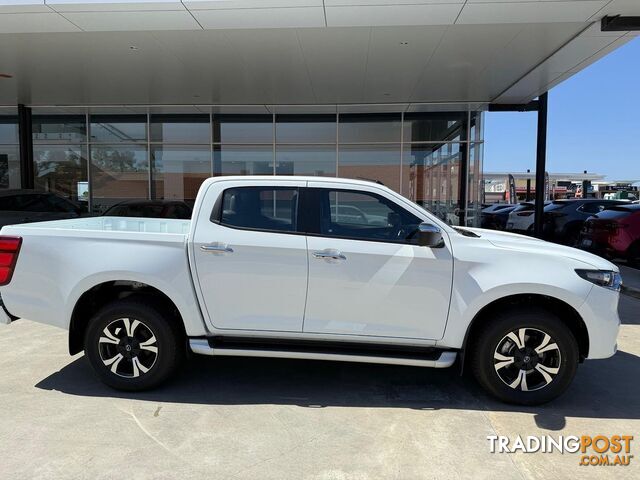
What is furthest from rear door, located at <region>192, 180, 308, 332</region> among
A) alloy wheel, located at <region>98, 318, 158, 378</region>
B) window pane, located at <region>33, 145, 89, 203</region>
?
window pane, located at <region>33, 145, 89, 203</region>

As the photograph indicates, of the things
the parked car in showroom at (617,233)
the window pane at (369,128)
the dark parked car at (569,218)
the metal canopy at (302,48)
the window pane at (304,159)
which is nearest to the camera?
the metal canopy at (302,48)

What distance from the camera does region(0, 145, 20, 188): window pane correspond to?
1653cm

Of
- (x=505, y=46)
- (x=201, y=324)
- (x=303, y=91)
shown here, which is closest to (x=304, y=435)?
(x=201, y=324)

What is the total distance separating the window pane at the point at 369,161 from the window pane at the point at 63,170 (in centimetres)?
856

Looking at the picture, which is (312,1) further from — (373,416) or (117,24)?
(373,416)

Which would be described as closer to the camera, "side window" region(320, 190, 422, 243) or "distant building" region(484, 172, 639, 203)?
"side window" region(320, 190, 422, 243)

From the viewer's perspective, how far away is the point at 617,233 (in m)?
9.66

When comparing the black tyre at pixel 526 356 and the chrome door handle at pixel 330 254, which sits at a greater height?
the chrome door handle at pixel 330 254

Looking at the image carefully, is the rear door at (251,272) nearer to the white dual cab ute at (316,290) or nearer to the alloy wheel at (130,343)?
the white dual cab ute at (316,290)

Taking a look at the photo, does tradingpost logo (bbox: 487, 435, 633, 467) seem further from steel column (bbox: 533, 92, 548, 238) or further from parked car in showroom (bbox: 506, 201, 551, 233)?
parked car in showroom (bbox: 506, 201, 551, 233)

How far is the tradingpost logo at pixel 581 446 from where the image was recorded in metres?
3.17

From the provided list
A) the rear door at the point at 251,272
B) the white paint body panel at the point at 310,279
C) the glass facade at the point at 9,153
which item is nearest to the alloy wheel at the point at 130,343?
the white paint body panel at the point at 310,279

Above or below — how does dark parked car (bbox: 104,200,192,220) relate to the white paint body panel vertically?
above

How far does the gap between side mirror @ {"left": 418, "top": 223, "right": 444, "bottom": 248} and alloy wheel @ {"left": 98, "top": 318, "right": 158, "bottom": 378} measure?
2.35 metres
